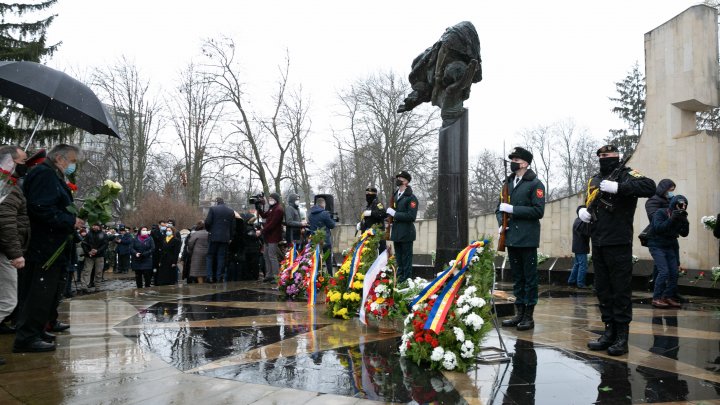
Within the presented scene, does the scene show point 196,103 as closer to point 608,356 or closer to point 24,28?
point 24,28

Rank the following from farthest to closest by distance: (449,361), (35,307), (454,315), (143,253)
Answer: (143,253) → (35,307) → (454,315) → (449,361)

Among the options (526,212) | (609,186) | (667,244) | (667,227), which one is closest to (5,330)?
(526,212)

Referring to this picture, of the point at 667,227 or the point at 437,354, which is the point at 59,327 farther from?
the point at 667,227

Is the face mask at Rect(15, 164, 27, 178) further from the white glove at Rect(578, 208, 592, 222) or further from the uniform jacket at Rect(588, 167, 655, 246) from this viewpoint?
the uniform jacket at Rect(588, 167, 655, 246)

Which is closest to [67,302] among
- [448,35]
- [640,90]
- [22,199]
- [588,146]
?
[22,199]

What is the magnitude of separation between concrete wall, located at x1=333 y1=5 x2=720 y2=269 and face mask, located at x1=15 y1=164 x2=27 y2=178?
12.6 metres

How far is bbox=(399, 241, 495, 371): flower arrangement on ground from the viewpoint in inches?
183

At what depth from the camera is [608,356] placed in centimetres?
520

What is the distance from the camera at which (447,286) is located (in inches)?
200

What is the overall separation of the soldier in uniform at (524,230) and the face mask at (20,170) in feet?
17.6

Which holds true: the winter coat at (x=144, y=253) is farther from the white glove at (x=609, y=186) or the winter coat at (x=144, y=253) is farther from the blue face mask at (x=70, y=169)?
the white glove at (x=609, y=186)

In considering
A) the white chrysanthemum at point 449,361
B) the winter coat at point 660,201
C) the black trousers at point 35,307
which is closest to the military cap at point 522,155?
the white chrysanthemum at point 449,361

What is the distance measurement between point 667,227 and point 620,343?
4.36 meters

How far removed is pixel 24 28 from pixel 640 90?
38.4 meters
